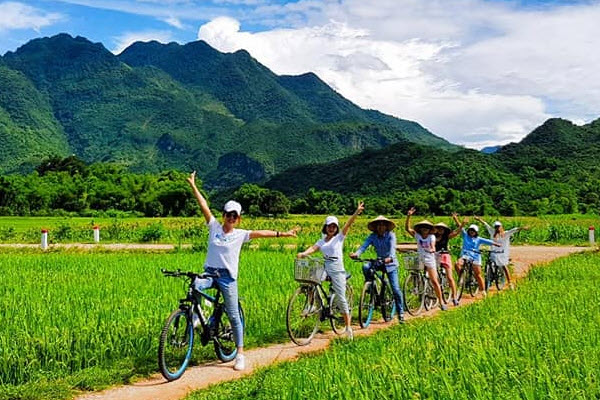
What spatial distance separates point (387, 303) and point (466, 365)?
234 inches

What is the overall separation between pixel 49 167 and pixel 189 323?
8663 cm

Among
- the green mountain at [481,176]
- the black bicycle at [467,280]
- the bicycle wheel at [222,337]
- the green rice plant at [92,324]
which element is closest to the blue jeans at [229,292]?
the bicycle wheel at [222,337]

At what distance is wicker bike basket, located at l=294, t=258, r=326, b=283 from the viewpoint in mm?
8695

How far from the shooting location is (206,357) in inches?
323

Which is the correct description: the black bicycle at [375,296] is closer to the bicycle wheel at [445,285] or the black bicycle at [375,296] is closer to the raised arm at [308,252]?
the raised arm at [308,252]

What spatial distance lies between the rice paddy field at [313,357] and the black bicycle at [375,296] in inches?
56.1

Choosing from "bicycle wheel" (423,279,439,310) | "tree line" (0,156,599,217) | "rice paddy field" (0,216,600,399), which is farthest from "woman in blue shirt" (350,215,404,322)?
"tree line" (0,156,599,217)

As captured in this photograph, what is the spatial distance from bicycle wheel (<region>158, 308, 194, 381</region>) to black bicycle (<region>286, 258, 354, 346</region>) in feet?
5.94

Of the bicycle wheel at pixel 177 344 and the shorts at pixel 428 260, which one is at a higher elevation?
the shorts at pixel 428 260

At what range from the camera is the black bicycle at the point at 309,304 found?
8.77 m

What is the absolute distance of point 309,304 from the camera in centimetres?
910

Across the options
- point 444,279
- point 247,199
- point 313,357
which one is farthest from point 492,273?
point 247,199

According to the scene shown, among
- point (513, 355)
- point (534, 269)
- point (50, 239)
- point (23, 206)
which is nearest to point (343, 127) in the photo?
point (23, 206)

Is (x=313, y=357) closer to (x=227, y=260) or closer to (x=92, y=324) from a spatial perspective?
(x=227, y=260)
